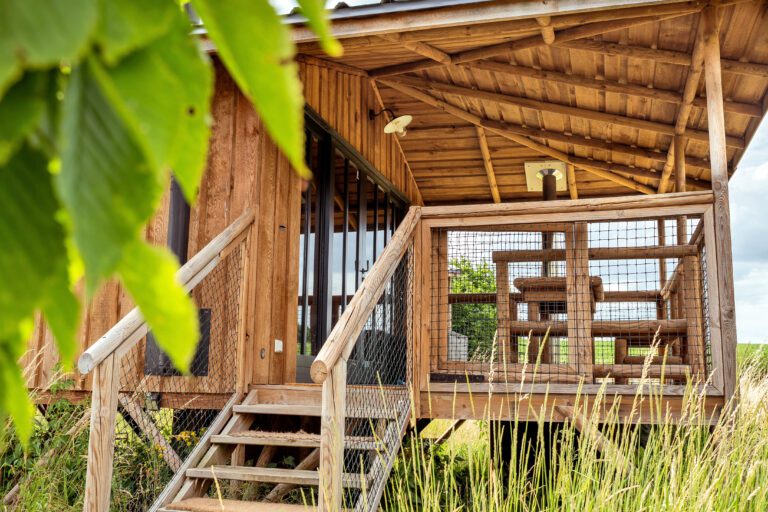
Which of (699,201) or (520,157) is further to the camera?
(520,157)

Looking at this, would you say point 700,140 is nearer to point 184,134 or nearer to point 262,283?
point 262,283

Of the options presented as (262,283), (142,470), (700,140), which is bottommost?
(142,470)

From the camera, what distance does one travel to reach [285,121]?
0.30 meters

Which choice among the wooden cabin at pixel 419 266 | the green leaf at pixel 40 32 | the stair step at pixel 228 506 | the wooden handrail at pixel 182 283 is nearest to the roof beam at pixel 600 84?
the wooden cabin at pixel 419 266

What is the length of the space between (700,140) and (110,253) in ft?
26.2

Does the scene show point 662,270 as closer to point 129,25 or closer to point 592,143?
point 592,143

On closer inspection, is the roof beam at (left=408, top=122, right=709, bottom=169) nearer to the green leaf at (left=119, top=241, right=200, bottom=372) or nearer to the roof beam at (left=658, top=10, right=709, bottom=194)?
the roof beam at (left=658, top=10, right=709, bottom=194)

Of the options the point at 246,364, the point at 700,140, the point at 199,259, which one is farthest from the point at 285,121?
the point at 700,140

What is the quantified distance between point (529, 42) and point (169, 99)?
20.3 ft

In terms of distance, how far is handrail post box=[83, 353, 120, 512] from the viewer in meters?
3.41

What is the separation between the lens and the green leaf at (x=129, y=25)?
28 cm

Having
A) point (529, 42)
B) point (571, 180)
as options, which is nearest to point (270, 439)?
point (529, 42)

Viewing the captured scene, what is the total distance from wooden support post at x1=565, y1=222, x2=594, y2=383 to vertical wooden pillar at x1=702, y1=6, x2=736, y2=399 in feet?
2.82

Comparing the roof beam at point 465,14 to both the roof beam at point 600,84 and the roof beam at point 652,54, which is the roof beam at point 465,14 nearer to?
the roof beam at point 652,54
